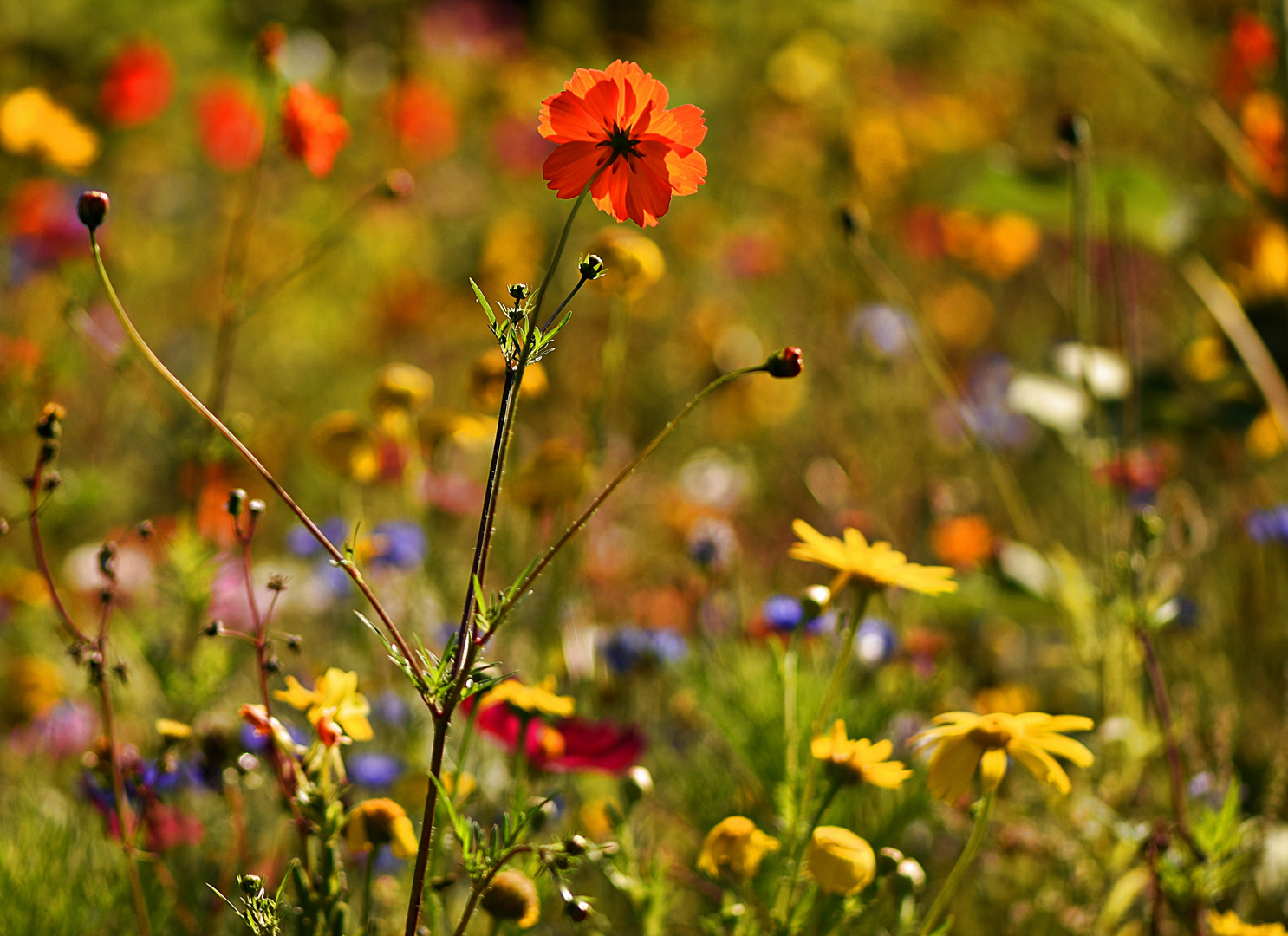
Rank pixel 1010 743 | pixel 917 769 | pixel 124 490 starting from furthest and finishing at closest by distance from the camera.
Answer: pixel 124 490 < pixel 917 769 < pixel 1010 743

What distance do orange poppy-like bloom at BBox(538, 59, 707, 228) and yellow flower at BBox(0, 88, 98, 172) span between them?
1.14 metres

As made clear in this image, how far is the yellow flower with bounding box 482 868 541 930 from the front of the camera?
0.53 m

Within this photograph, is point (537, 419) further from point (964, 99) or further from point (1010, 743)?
point (964, 99)

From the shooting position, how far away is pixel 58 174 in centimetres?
357

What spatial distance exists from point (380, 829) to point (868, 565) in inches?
12.9

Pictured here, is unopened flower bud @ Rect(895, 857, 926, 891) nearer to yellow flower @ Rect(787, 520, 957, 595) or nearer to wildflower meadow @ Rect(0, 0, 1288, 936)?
wildflower meadow @ Rect(0, 0, 1288, 936)

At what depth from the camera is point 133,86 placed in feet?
7.49

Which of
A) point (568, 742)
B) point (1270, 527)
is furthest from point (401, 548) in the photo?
point (1270, 527)

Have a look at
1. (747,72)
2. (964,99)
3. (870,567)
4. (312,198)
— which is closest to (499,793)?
(870,567)

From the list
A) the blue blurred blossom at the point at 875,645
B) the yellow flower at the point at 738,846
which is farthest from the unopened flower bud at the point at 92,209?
the blue blurred blossom at the point at 875,645

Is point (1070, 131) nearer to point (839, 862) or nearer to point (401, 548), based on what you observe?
point (839, 862)

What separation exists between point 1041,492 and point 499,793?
126cm

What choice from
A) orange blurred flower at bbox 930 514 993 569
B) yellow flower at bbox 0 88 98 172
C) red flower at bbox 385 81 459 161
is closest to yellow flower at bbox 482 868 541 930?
orange blurred flower at bbox 930 514 993 569

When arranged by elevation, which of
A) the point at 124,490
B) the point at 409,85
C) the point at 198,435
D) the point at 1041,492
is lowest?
the point at 124,490
